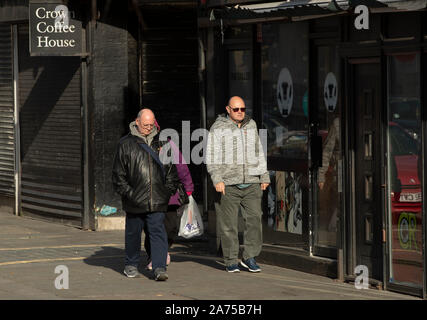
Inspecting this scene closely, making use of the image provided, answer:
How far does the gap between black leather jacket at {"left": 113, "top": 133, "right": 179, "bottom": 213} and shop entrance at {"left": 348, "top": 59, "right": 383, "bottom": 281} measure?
2.01m

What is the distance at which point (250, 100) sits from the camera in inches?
528

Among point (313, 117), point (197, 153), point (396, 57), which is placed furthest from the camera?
point (197, 153)

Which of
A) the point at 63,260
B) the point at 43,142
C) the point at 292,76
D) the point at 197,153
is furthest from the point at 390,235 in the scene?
the point at 43,142

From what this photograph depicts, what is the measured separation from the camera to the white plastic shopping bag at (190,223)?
12383 millimetres

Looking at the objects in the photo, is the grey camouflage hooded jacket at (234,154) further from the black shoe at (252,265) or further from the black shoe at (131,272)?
the black shoe at (131,272)

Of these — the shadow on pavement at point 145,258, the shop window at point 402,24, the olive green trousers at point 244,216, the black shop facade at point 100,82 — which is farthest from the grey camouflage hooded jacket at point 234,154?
the black shop facade at point 100,82

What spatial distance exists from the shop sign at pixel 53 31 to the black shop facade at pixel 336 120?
2920mm

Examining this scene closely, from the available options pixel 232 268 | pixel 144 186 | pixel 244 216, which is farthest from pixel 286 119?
pixel 144 186

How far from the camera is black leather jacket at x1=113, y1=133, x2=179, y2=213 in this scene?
11.4 meters

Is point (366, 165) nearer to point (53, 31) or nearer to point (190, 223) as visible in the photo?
point (190, 223)

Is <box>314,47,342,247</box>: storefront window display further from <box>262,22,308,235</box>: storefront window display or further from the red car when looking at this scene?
the red car

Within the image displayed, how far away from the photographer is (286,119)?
12758mm
